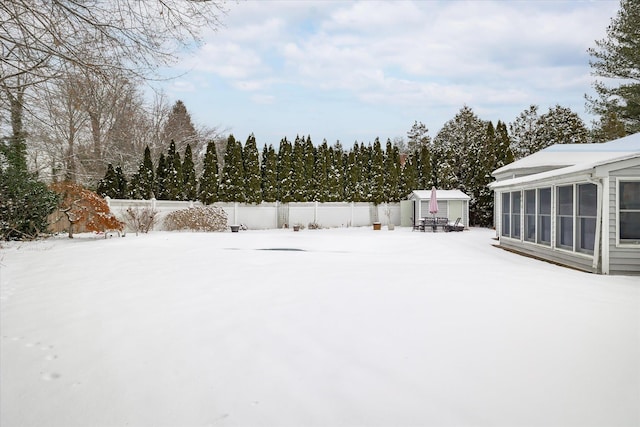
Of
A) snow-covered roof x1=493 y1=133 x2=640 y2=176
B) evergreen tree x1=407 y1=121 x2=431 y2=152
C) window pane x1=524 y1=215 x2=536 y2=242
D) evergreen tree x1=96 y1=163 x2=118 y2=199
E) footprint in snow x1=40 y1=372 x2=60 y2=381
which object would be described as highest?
evergreen tree x1=407 y1=121 x2=431 y2=152

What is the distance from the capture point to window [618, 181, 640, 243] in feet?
25.7

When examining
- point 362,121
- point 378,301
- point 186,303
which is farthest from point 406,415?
point 362,121

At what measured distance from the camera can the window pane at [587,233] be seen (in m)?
8.35

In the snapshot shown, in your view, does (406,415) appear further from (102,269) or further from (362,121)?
(362,121)

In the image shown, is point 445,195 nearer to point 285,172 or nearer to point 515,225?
point 285,172

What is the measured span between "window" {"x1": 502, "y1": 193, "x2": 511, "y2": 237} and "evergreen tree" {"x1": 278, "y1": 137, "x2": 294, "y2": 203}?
10913 millimetres

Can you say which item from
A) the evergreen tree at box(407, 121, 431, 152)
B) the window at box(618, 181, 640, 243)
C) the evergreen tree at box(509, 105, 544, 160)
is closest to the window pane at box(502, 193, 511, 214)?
the window at box(618, 181, 640, 243)

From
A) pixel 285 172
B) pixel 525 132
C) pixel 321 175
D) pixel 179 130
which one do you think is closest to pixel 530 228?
pixel 321 175

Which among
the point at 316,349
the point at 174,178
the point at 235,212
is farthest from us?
the point at 235,212

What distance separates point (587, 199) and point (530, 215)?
2.72 meters

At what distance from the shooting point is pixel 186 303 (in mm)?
5297

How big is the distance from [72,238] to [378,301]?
11.9 metres

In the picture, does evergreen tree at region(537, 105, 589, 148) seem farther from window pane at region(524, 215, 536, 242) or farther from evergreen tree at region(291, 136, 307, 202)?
window pane at region(524, 215, 536, 242)

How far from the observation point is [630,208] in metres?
7.86
